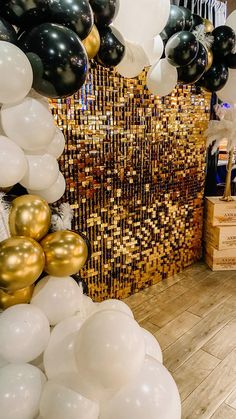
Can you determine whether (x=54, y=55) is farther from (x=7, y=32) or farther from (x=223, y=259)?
(x=223, y=259)

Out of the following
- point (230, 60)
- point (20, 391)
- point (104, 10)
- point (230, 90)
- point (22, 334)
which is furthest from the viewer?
point (230, 90)

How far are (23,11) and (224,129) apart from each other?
2.27m

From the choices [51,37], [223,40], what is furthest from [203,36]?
[51,37]

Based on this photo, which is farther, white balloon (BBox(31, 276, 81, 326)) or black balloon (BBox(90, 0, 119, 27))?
black balloon (BBox(90, 0, 119, 27))

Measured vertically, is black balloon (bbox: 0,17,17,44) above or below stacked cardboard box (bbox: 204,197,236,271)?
above

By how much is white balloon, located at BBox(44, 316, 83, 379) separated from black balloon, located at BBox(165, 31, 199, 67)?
1474 millimetres

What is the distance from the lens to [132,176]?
2.53 m

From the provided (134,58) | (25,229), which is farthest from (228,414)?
(134,58)

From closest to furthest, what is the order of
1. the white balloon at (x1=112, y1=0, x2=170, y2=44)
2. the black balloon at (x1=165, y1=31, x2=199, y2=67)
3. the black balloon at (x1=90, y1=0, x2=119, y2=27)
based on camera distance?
the black balloon at (x1=90, y1=0, x2=119, y2=27)
the white balloon at (x1=112, y1=0, x2=170, y2=44)
the black balloon at (x1=165, y1=31, x2=199, y2=67)

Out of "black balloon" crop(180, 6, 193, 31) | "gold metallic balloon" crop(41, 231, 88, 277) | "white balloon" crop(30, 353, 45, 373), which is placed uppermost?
"black balloon" crop(180, 6, 193, 31)

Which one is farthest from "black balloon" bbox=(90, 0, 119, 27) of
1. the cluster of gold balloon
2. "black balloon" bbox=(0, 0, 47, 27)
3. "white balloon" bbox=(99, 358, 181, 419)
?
"white balloon" bbox=(99, 358, 181, 419)

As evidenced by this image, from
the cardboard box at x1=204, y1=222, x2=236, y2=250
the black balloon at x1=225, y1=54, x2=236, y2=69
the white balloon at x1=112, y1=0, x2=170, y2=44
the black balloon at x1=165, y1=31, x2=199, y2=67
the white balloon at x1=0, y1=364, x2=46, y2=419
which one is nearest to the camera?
the white balloon at x1=0, y1=364, x2=46, y2=419

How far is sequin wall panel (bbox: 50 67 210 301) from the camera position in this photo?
7.09 ft

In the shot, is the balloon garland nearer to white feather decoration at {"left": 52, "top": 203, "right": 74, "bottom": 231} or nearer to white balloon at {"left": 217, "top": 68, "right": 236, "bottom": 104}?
white feather decoration at {"left": 52, "top": 203, "right": 74, "bottom": 231}
